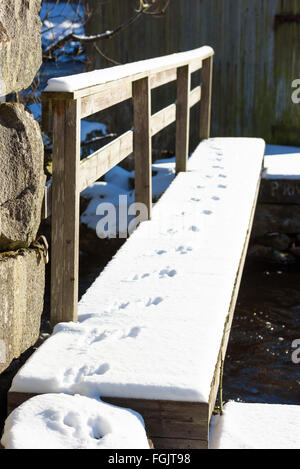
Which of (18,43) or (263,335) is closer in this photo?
(18,43)

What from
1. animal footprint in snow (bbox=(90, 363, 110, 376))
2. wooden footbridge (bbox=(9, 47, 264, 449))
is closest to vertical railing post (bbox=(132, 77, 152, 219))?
wooden footbridge (bbox=(9, 47, 264, 449))

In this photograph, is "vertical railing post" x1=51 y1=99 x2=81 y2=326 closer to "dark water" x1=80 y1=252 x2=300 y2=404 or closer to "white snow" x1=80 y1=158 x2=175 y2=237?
"dark water" x1=80 y1=252 x2=300 y2=404

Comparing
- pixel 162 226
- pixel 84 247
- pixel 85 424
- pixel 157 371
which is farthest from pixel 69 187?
pixel 84 247

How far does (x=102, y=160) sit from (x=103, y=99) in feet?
1.23

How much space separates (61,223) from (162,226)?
6.37 ft

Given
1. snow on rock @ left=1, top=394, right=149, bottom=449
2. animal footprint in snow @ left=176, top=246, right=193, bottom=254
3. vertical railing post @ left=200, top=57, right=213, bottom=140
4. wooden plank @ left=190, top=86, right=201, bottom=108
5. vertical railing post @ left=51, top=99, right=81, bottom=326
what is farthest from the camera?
vertical railing post @ left=200, top=57, right=213, bottom=140

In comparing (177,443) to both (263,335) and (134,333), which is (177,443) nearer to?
(134,333)

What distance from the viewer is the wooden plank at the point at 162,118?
6081 millimetres

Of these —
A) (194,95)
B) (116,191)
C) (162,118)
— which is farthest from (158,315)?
(116,191)

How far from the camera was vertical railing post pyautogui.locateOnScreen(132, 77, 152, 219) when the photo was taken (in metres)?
5.31

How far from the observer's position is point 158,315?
3602 mm

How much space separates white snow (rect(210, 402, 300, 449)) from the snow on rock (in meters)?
0.46

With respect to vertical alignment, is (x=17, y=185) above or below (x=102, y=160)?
above

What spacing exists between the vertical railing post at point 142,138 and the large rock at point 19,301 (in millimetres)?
2158
